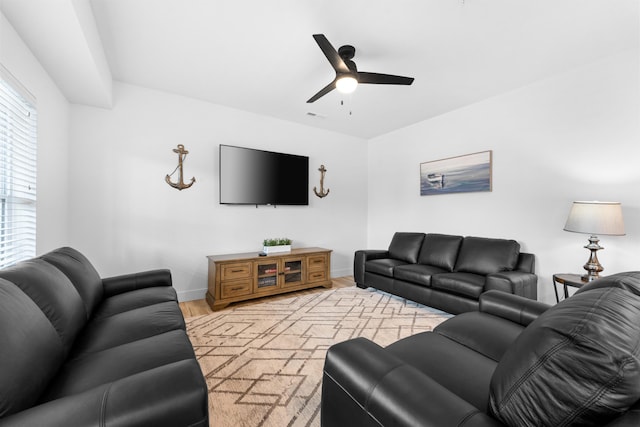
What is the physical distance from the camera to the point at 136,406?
0.80 meters

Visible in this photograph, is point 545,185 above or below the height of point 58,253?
above

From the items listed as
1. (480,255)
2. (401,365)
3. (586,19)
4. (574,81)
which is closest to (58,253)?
(401,365)

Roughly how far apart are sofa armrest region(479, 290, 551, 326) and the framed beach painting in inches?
85.7

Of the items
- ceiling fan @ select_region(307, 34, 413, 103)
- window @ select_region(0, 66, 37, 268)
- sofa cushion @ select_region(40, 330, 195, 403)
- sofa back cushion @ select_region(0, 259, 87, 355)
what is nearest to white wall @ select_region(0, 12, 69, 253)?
window @ select_region(0, 66, 37, 268)

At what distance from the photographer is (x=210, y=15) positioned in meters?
2.10

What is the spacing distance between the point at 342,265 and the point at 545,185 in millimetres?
3188

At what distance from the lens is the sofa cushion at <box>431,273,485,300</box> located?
107 inches

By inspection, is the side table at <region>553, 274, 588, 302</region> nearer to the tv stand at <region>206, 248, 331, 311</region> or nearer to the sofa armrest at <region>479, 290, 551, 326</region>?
the sofa armrest at <region>479, 290, 551, 326</region>

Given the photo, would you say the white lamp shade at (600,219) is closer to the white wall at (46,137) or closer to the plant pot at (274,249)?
the plant pot at (274,249)

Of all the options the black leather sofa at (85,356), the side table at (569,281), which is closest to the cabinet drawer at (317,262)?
the black leather sofa at (85,356)

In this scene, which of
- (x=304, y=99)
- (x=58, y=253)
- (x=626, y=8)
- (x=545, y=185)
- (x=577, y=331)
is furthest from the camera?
(x=304, y=99)

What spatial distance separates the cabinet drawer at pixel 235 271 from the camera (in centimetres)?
325

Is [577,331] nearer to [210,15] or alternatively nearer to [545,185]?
[210,15]

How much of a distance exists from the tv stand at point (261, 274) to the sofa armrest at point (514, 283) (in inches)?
86.5
